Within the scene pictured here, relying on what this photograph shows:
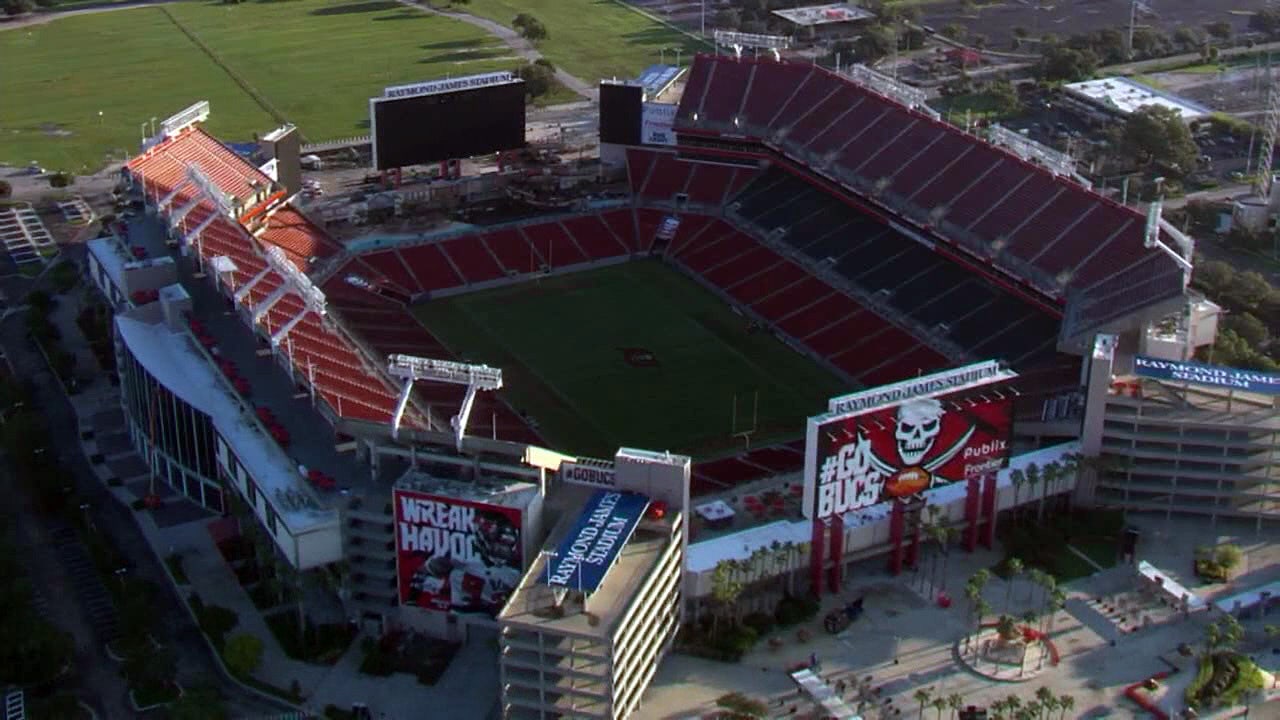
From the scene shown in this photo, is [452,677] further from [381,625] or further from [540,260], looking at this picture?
[540,260]

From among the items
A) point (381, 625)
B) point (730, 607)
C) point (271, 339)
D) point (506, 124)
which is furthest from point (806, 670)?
point (506, 124)

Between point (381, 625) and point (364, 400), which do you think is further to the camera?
point (364, 400)

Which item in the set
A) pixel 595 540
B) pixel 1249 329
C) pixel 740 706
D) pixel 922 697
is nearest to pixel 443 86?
pixel 1249 329

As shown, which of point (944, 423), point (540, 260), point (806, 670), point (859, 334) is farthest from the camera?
point (540, 260)

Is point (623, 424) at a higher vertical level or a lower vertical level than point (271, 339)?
lower

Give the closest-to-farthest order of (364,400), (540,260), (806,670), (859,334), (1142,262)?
(806,670) → (364,400) → (1142,262) → (859,334) → (540,260)

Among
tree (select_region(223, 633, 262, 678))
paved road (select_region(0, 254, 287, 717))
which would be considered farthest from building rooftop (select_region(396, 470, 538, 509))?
paved road (select_region(0, 254, 287, 717))
